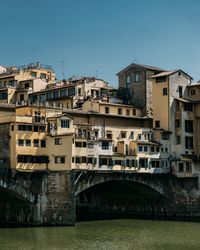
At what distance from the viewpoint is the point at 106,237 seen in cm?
5075

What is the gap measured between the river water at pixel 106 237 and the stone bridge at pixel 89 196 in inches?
98.5

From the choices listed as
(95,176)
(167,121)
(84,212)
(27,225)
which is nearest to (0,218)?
(27,225)

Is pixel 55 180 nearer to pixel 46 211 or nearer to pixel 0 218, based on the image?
pixel 46 211

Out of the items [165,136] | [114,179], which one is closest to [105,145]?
[114,179]

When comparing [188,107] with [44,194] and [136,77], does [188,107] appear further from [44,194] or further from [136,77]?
[44,194]

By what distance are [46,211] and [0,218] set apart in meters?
6.40

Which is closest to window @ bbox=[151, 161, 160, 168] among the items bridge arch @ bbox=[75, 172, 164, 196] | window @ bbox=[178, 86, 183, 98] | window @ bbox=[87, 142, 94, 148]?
bridge arch @ bbox=[75, 172, 164, 196]

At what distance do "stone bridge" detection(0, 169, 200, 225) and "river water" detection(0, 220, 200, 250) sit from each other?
2503 millimetres

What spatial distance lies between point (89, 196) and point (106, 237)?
2608 cm

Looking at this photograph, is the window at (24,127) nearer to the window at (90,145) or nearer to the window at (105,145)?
the window at (90,145)

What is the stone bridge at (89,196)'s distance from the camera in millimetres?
56438

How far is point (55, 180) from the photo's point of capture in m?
57.3

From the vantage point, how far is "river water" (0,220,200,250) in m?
45.8

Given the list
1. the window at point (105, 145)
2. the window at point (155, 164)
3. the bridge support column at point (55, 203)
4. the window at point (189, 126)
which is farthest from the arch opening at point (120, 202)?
the bridge support column at point (55, 203)
